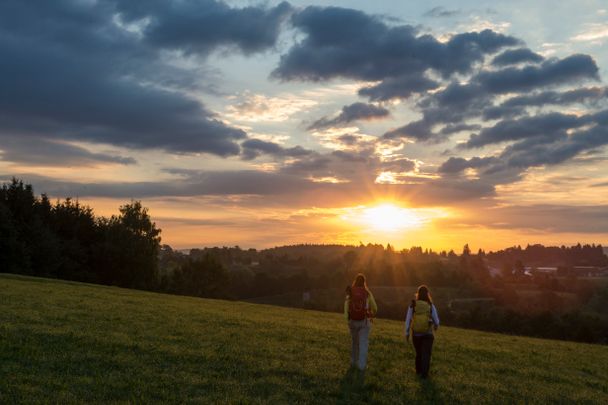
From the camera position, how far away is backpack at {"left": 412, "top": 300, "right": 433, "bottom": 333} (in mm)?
20422

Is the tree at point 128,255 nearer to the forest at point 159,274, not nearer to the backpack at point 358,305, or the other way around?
the forest at point 159,274

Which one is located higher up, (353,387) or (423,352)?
(423,352)

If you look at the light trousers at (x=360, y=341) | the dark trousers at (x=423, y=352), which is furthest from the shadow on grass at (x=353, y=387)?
the dark trousers at (x=423, y=352)

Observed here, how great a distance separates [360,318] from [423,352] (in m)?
2.55

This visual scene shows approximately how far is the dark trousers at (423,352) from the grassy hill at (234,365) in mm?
484

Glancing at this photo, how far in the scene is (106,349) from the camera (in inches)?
768

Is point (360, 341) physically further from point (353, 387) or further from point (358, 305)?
point (353, 387)

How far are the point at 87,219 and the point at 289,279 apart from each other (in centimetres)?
6705

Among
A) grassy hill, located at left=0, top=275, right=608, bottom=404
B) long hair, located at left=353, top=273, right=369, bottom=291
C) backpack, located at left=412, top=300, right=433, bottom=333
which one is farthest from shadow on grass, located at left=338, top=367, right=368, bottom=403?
long hair, located at left=353, top=273, right=369, bottom=291

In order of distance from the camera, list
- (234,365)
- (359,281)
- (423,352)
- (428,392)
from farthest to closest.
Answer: (359,281), (423,352), (234,365), (428,392)

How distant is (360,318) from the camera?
67.1ft

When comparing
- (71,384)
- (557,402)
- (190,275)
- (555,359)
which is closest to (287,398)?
(71,384)

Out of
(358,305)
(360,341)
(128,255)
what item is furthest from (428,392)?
(128,255)

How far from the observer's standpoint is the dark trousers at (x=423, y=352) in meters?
20.1
